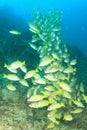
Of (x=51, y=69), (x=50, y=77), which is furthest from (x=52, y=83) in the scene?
(x=51, y=69)

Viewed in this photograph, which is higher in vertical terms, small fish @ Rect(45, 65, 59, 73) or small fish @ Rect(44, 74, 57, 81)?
small fish @ Rect(45, 65, 59, 73)

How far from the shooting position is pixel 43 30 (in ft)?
31.6

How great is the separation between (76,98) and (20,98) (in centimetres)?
187

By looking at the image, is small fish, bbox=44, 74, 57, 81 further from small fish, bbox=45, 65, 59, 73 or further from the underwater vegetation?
small fish, bbox=45, 65, 59, 73

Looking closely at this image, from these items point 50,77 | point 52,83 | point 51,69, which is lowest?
point 52,83

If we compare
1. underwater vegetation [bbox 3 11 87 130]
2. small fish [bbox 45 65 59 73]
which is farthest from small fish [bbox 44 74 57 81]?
small fish [bbox 45 65 59 73]

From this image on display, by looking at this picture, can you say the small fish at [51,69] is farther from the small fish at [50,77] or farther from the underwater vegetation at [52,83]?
the small fish at [50,77]

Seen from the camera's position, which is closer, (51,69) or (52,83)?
(51,69)

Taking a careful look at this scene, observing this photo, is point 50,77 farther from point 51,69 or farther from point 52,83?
point 52,83

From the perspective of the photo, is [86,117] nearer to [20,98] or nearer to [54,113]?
[54,113]

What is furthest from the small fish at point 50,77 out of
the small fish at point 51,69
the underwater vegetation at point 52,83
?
the small fish at point 51,69

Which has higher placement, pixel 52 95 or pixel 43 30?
pixel 43 30

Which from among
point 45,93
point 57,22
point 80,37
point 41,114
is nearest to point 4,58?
point 57,22

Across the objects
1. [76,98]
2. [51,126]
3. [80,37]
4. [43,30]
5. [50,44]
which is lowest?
[51,126]
